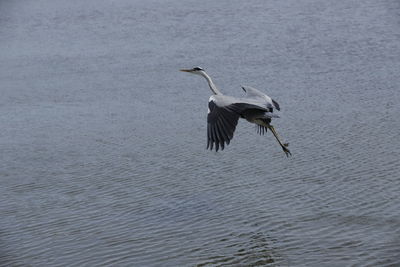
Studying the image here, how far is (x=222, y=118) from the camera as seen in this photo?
10.3 m

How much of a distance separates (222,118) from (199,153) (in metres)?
2.97

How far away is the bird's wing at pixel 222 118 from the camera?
9.89 m

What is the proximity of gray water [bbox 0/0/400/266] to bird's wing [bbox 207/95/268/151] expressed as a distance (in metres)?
1.10

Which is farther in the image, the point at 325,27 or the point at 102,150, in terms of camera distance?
the point at 325,27

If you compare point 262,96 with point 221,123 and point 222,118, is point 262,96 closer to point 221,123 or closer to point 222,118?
point 222,118

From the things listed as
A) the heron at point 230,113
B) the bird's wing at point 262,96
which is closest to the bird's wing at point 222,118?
the heron at point 230,113

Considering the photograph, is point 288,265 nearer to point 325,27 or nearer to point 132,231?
point 132,231

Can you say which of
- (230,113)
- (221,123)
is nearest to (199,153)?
(230,113)

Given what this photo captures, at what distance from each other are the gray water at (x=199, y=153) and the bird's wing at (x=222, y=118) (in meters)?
1.10

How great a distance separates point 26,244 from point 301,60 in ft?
45.5

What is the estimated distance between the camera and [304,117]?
15.3 meters

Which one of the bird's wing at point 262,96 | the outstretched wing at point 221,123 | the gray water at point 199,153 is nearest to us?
the gray water at point 199,153

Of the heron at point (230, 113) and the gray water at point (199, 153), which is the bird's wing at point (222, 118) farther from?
the gray water at point (199, 153)

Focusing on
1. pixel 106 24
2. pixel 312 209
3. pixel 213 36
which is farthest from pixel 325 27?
pixel 312 209
